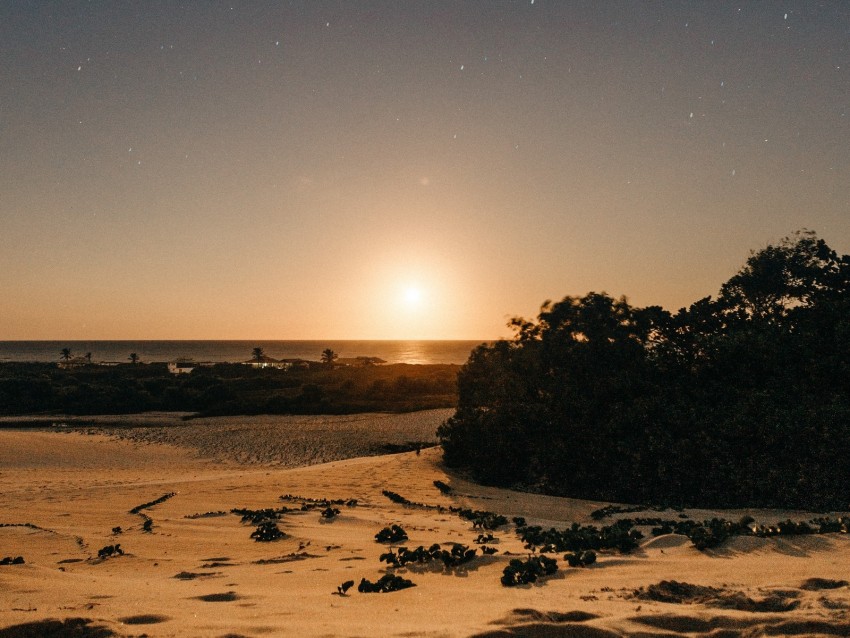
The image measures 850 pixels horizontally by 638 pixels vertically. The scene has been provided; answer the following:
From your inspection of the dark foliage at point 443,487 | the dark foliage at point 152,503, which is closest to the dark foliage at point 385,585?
the dark foliage at point 152,503

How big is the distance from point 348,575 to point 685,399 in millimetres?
12564

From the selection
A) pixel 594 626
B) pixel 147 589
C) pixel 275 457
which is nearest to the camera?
pixel 594 626

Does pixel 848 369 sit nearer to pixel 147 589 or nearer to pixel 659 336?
pixel 659 336

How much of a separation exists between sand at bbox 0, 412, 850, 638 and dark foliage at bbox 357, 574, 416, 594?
0.20 metres

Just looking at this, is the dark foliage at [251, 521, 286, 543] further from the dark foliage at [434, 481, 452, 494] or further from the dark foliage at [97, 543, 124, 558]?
the dark foliage at [434, 481, 452, 494]

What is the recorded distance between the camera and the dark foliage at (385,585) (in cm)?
698

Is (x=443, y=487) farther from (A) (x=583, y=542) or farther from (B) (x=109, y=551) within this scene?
(B) (x=109, y=551)

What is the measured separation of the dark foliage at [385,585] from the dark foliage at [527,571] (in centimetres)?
123

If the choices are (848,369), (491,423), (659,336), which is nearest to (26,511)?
(491,423)

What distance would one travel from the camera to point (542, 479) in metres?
18.6

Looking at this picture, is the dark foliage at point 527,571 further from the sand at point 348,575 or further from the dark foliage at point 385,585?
the dark foliage at point 385,585

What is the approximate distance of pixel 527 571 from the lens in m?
7.17

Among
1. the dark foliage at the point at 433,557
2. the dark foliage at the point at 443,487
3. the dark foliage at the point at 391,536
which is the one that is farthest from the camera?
the dark foliage at the point at 443,487

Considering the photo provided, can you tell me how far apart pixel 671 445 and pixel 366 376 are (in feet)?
181
